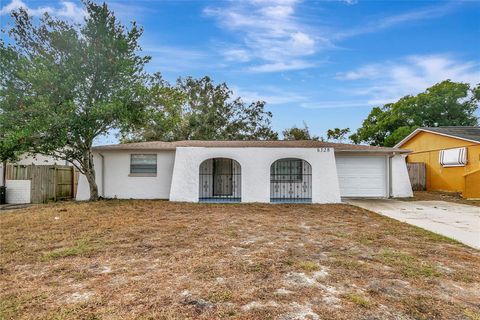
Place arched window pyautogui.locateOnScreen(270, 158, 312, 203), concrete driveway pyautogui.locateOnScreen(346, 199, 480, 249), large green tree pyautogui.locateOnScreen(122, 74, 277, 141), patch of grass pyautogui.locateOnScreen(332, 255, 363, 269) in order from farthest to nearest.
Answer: large green tree pyautogui.locateOnScreen(122, 74, 277, 141) < arched window pyautogui.locateOnScreen(270, 158, 312, 203) < concrete driveway pyautogui.locateOnScreen(346, 199, 480, 249) < patch of grass pyautogui.locateOnScreen(332, 255, 363, 269)

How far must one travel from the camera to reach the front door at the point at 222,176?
14859 mm

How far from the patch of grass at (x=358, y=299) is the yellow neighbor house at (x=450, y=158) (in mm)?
15222

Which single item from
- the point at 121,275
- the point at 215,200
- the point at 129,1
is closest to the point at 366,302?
the point at 121,275

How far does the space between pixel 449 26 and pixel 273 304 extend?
49.9 ft

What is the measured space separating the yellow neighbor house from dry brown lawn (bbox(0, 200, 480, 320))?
1013 cm

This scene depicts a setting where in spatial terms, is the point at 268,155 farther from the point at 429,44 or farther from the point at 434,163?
the point at 434,163

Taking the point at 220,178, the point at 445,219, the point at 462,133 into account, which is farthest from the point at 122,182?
the point at 462,133

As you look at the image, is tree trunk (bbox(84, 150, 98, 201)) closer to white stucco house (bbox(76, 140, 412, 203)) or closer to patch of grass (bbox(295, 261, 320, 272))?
white stucco house (bbox(76, 140, 412, 203))

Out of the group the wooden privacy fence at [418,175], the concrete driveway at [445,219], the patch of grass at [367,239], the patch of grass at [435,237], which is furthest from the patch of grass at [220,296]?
the wooden privacy fence at [418,175]

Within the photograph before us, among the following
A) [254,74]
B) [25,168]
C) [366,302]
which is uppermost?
[254,74]

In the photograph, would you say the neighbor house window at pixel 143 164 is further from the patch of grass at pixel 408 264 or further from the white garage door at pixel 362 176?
the patch of grass at pixel 408 264

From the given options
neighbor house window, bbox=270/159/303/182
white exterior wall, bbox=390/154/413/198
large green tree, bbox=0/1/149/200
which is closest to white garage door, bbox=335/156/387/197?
white exterior wall, bbox=390/154/413/198

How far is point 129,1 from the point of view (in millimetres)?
10656

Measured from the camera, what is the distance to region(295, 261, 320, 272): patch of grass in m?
4.38
